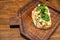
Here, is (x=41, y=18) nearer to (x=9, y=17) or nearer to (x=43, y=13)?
(x=43, y=13)

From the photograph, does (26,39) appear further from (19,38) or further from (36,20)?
(36,20)

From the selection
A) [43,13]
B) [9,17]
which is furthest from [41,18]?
[9,17]

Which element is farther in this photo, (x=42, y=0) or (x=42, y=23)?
(x=42, y=0)

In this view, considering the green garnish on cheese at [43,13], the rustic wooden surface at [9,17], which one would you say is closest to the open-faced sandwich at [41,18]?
the green garnish on cheese at [43,13]

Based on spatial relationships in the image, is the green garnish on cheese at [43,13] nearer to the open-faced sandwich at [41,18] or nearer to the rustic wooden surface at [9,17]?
the open-faced sandwich at [41,18]

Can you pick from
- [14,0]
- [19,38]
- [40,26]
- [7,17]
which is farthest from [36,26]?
[14,0]
